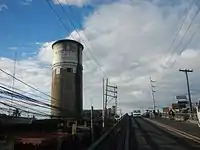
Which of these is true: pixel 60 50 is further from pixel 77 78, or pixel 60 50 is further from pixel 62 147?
pixel 62 147

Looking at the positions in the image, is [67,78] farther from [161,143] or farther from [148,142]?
[161,143]

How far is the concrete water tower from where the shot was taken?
42938mm

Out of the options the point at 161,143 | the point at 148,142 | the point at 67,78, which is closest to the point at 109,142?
the point at 148,142

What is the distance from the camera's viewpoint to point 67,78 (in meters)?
44.3

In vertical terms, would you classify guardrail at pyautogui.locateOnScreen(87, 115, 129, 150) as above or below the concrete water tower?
below

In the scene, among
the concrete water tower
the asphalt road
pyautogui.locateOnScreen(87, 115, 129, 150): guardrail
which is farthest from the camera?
the concrete water tower

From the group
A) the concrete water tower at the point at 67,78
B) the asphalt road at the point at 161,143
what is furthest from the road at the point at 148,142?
the concrete water tower at the point at 67,78

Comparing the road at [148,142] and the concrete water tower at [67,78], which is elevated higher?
the concrete water tower at [67,78]

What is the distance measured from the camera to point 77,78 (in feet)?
149

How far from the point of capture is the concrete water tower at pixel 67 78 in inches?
1690

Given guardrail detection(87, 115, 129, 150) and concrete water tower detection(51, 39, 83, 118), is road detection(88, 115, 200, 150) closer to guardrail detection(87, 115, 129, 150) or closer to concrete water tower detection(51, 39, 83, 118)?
guardrail detection(87, 115, 129, 150)

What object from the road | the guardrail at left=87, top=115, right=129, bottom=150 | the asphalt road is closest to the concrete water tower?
the guardrail at left=87, top=115, right=129, bottom=150

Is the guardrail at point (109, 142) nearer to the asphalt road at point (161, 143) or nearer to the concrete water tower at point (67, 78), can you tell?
the asphalt road at point (161, 143)

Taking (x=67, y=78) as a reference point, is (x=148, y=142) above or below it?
below
